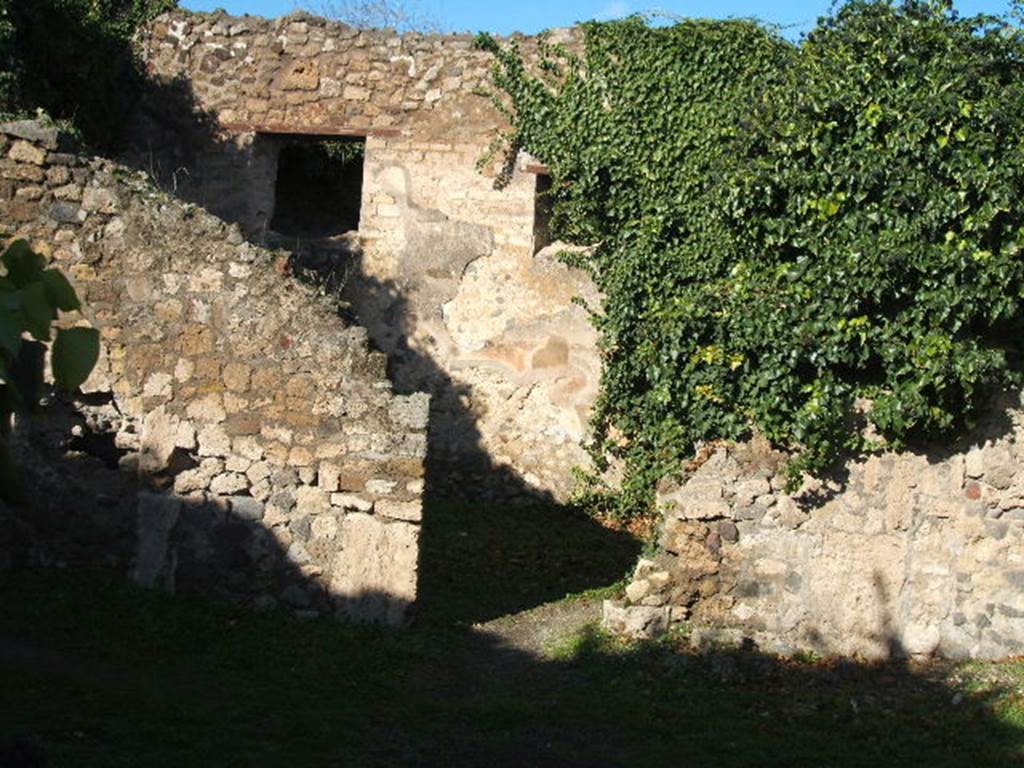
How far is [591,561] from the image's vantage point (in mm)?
11250

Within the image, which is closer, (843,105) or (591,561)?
(843,105)

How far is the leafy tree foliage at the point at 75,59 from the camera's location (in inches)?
490

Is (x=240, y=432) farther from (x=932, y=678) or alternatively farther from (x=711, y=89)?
(x=711, y=89)

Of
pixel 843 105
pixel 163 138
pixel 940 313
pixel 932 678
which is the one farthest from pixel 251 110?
pixel 932 678

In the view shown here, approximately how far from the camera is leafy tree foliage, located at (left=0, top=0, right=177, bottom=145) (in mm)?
12453

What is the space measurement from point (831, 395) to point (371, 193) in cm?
615

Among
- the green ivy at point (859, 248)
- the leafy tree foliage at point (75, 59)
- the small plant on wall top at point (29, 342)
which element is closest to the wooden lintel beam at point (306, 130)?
the leafy tree foliage at point (75, 59)

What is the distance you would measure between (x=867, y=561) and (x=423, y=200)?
6304mm

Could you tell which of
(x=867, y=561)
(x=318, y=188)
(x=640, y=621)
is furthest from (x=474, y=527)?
(x=318, y=188)

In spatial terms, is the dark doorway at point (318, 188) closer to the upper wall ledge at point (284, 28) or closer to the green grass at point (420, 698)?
the upper wall ledge at point (284, 28)

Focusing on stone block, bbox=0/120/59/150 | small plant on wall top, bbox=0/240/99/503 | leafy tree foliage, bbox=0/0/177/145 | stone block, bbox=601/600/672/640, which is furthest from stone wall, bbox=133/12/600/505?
small plant on wall top, bbox=0/240/99/503

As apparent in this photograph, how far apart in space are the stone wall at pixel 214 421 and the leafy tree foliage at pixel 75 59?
3.84 m

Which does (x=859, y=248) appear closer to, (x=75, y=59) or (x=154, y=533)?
(x=154, y=533)

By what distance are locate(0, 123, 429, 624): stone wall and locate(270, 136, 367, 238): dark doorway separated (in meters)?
5.95
